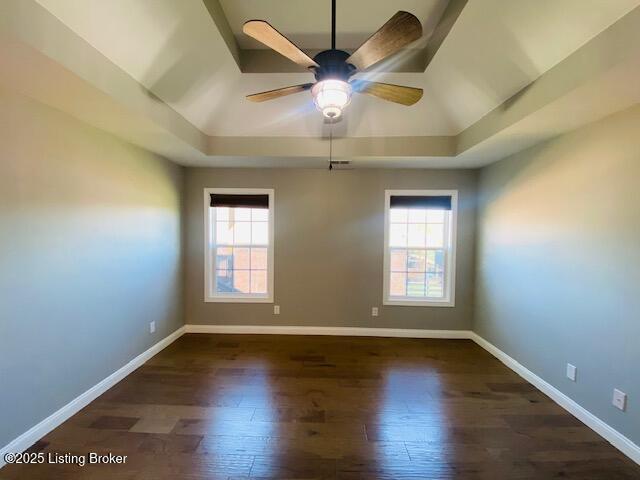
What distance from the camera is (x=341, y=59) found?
160 cm

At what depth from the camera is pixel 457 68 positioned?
7.98ft

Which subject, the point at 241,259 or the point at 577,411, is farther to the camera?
the point at 241,259

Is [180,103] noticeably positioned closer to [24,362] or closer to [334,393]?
[24,362]

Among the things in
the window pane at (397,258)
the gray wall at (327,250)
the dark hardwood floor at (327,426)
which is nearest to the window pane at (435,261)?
the gray wall at (327,250)

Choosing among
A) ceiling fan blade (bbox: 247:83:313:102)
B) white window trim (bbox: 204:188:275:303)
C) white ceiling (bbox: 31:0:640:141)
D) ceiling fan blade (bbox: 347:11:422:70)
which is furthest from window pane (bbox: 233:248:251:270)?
ceiling fan blade (bbox: 347:11:422:70)

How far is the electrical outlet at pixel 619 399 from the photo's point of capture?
1.98m

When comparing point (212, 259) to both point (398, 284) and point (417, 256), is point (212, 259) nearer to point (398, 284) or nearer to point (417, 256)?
point (398, 284)

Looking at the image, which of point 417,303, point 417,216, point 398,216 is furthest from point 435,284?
point 398,216

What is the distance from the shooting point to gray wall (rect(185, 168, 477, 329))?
3998mm

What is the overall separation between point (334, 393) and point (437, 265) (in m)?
2.40

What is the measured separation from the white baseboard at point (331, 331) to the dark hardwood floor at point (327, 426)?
29.5 inches

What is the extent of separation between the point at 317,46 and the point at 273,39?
55.3 inches

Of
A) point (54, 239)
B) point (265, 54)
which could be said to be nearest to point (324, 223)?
point (265, 54)

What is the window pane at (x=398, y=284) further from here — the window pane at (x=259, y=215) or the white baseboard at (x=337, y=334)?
the window pane at (x=259, y=215)
